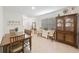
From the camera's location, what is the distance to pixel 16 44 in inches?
80.6

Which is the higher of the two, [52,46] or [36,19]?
[36,19]

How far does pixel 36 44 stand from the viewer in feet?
6.82

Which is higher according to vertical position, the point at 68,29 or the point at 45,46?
the point at 68,29

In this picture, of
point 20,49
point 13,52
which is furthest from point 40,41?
point 13,52

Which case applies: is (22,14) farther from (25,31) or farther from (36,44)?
(36,44)

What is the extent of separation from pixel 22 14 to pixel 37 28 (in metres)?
0.41

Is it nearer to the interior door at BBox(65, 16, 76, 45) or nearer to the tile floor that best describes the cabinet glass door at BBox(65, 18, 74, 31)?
the interior door at BBox(65, 16, 76, 45)

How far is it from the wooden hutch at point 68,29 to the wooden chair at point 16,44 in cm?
73

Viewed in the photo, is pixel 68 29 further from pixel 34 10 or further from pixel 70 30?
pixel 34 10

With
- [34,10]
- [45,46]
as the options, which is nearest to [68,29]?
[45,46]

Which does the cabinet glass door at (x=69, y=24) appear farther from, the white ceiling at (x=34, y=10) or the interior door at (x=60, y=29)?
the white ceiling at (x=34, y=10)

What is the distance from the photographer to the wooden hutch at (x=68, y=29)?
6.44 feet

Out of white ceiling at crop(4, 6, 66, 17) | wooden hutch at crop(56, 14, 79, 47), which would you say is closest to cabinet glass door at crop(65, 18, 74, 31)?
wooden hutch at crop(56, 14, 79, 47)

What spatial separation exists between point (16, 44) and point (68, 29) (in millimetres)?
1084
